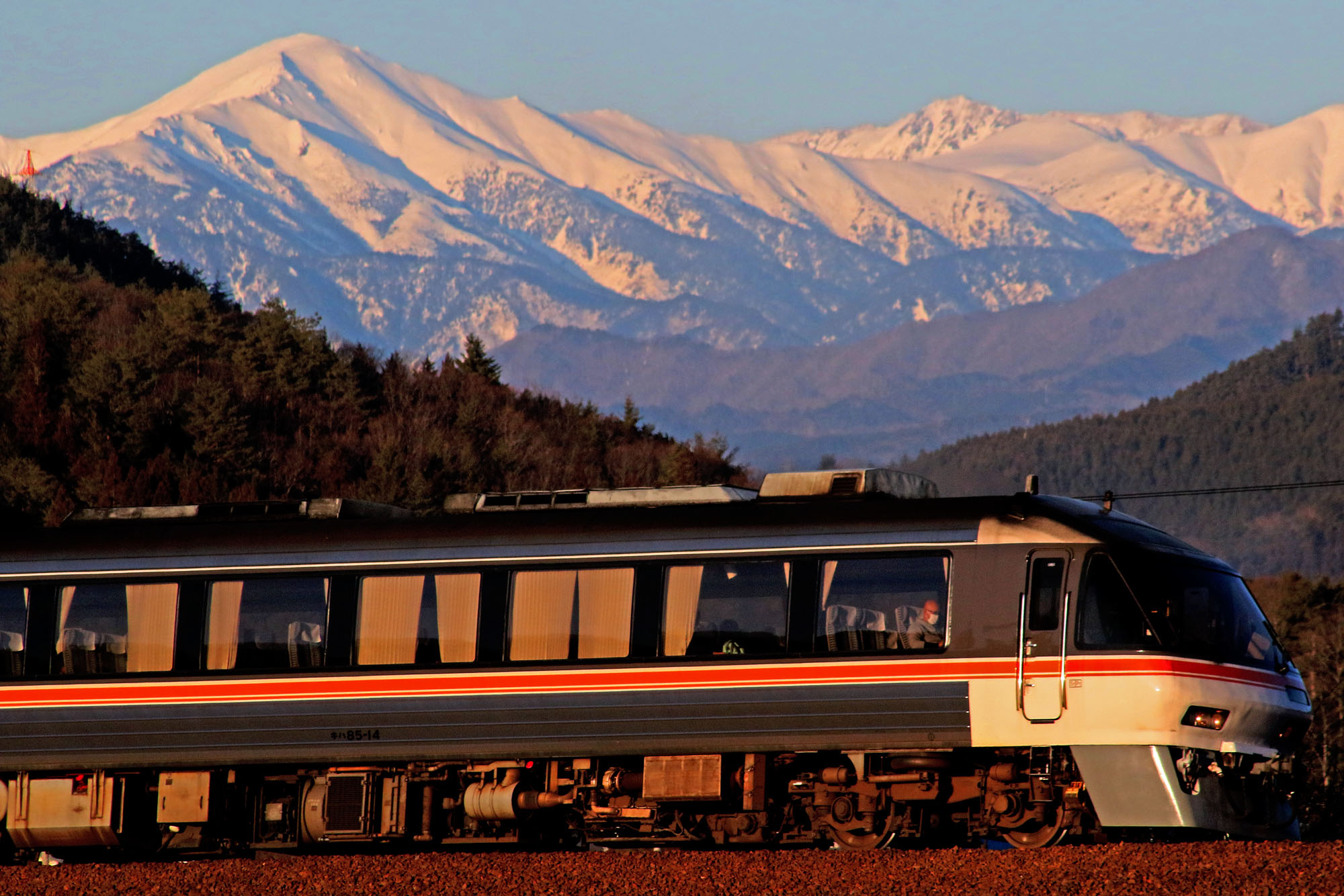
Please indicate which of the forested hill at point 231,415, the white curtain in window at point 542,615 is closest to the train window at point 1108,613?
the white curtain in window at point 542,615

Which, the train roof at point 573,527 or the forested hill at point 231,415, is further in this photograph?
the forested hill at point 231,415

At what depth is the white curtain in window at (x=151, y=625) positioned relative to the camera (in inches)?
768

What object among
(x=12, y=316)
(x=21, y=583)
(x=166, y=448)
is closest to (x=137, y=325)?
(x=12, y=316)

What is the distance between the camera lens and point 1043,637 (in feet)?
56.1

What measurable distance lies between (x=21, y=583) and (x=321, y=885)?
6018 millimetres

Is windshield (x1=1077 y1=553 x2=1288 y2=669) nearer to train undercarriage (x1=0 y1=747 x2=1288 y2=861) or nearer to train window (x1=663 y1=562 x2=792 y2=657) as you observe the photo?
train undercarriage (x1=0 y1=747 x2=1288 y2=861)

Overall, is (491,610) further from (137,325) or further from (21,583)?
(137,325)

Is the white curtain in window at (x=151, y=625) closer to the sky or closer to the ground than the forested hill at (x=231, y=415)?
closer to the ground

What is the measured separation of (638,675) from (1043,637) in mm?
3870

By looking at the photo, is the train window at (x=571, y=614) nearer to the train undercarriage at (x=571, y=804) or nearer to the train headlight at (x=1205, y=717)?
the train undercarriage at (x=571, y=804)

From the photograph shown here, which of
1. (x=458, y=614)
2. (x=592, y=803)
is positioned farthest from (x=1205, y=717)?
(x=458, y=614)

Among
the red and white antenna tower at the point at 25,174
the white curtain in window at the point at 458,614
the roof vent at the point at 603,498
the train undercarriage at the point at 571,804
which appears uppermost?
the red and white antenna tower at the point at 25,174

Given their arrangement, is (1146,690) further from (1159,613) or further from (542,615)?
(542,615)

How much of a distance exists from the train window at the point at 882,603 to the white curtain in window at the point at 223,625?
6133 millimetres
